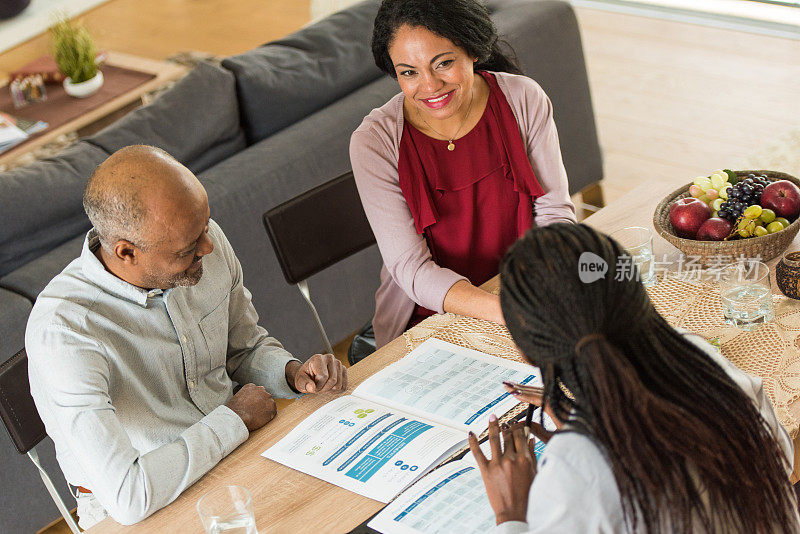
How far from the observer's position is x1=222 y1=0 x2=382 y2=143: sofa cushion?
296 centimetres

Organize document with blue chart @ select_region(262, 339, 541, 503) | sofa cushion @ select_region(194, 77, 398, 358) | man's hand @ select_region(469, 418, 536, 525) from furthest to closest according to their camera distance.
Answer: sofa cushion @ select_region(194, 77, 398, 358), document with blue chart @ select_region(262, 339, 541, 503), man's hand @ select_region(469, 418, 536, 525)

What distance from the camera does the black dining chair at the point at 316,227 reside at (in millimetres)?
2219

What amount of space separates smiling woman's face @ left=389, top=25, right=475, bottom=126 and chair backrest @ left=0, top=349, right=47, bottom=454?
0.98m

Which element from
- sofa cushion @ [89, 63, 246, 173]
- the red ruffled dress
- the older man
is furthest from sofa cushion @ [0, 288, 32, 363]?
the red ruffled dress

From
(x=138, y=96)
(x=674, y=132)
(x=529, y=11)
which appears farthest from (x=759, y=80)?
(x=138, y=96)

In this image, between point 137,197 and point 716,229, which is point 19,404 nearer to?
point 137,197

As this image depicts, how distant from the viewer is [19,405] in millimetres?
1782

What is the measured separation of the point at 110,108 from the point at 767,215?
3234 millimetres

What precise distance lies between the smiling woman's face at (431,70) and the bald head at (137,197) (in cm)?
62

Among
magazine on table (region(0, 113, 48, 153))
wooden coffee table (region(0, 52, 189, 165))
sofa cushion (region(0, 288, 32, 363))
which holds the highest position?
sofa cushion (region(0, 288, 32, 363))

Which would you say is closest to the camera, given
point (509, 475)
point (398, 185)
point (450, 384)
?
point (509, 475)

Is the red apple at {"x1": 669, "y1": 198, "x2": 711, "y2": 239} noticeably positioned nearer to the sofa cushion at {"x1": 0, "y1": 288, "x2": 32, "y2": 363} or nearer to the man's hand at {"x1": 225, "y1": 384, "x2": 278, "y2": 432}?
the man's hand at {"x1": 225, "y1": 384, "x2": 278, "y2": 432}

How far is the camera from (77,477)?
178cm

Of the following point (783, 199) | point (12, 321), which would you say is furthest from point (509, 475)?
point (12, 321)
